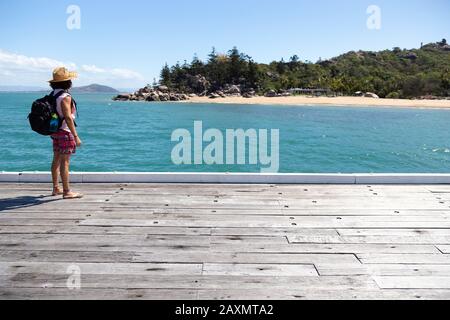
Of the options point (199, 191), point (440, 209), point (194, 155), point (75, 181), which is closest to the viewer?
point (440, 209)

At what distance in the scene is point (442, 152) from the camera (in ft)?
91.2

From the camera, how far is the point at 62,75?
505 cm

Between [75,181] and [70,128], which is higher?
[70,128]

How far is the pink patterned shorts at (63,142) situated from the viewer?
5.18 meters

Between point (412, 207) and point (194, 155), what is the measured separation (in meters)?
21.2

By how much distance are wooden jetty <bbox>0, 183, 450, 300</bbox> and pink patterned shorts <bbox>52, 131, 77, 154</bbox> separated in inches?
23.9

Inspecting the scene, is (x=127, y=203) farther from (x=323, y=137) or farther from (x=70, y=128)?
(x=323, y=137)

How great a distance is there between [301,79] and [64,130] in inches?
4270

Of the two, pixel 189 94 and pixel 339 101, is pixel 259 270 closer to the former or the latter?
pixel 339 101

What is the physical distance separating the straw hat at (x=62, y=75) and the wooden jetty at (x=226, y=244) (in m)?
1.43

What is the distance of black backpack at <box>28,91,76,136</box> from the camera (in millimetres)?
4883

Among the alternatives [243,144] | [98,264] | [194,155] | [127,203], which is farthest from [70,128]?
[243,144]

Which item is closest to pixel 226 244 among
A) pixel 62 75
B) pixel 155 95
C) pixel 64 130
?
pixel 64 130
